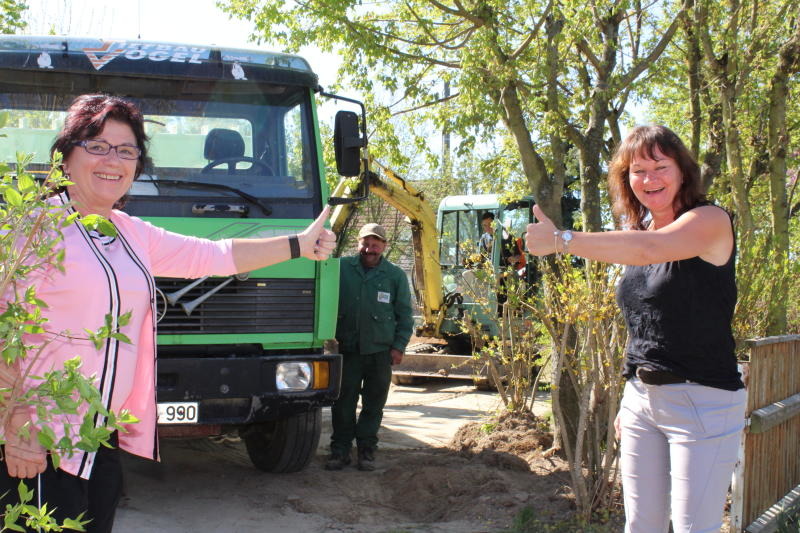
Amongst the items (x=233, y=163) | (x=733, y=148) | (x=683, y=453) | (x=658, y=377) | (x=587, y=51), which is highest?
(x=587, y=51)

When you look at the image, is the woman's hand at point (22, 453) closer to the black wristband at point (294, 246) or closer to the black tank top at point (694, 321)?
the black wristband at point (294, 246)

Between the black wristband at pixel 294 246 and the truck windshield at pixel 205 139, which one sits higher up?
the truck windshield at pixel 205 139

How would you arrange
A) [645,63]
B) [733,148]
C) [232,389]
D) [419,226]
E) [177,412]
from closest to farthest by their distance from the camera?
[177,412]
[232,389]
[645,63]
[733,148]
[419,226]

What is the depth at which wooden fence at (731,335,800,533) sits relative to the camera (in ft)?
15.3

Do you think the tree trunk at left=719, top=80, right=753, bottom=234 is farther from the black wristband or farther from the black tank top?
the black wristband

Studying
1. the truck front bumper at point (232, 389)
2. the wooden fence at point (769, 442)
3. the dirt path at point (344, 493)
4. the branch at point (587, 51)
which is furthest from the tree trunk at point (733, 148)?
the truck front bumper at point (232, 389)

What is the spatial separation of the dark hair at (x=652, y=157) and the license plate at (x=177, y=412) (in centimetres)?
304

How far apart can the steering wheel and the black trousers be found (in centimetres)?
329

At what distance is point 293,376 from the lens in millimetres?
5734

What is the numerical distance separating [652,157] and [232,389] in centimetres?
317

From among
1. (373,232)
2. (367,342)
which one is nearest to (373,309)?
(367,342)

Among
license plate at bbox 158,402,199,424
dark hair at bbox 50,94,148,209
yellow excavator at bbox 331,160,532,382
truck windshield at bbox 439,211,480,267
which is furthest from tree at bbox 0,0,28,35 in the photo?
dark hair at bbox 50,94,148,209

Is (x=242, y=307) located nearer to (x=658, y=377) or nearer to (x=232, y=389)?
(x=232, y=389)

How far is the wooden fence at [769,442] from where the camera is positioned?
4.67 meters
